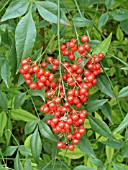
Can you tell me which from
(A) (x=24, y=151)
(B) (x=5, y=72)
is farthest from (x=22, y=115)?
(B) (x=5, y=72)

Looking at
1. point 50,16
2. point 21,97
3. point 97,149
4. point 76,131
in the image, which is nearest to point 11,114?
point 21,97

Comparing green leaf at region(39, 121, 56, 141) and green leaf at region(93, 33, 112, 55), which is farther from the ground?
green leaf at region(93, 33, 112, 55)

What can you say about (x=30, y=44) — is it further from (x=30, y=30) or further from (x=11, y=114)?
(x=11, y=114)

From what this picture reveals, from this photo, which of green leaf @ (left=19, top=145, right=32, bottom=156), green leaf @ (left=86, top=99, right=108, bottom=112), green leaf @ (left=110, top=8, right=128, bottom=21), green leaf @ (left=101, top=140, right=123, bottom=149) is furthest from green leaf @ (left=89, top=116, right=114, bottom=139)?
green leaf @ (left=110, top=8, right=128, bottom=21)

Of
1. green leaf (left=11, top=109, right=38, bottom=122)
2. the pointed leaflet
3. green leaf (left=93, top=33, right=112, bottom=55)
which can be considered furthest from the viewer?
green leaf (left=11, top=109, right=38, bottom=122)

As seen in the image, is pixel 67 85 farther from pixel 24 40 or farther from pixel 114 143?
pixel 114 143

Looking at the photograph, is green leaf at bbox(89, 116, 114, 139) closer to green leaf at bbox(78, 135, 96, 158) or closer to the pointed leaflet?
green leaf at bbox(78, 135, 96, 158)
